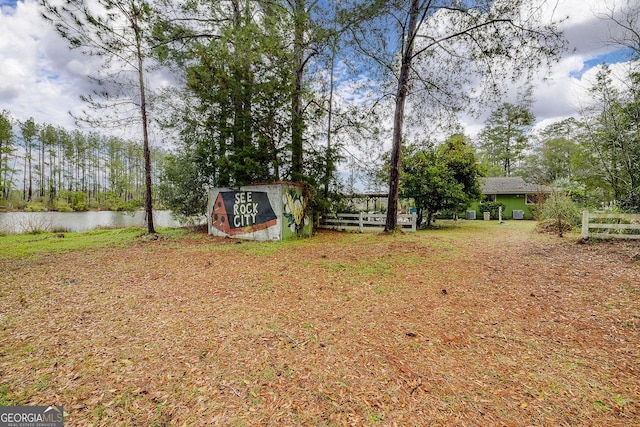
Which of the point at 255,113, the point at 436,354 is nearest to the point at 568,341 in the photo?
the point at 436,354

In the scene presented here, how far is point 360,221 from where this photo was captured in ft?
42.8

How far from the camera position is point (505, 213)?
21.3 metres

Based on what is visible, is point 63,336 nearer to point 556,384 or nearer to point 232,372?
point 232,372

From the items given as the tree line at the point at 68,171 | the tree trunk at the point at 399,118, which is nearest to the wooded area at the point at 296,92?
the tree trunk at the point at 399,118

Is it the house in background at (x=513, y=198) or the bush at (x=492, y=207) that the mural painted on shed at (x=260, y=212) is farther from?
the bush at (x=492, y=207)

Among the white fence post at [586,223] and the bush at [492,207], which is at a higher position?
the bush at [492,207]

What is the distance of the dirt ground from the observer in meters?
2.04

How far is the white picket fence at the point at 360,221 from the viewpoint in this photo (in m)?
13.0

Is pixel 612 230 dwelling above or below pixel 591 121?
below

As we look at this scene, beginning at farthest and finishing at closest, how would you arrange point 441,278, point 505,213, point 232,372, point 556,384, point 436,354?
point 505,213, point 441,278, point 436,354, point 232,372, point 556,384

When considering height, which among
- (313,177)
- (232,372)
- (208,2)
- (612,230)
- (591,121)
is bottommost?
(232,372)

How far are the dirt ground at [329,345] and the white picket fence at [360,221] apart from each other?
23.3ft

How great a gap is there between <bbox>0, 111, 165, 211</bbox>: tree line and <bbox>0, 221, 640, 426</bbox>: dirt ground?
24.6 m

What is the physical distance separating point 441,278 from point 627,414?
3275 millimetres
